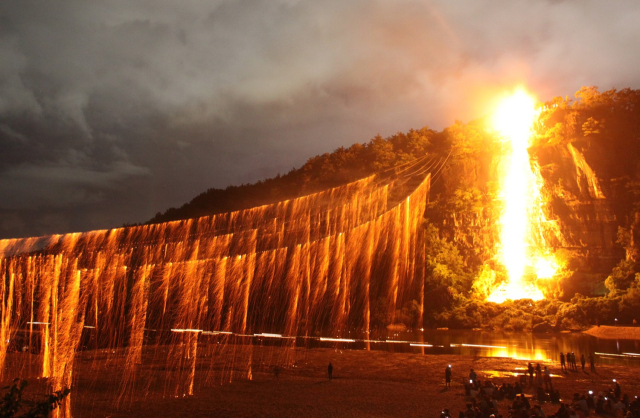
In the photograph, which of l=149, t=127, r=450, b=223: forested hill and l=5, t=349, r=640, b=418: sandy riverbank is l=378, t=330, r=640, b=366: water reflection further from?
l=149, t=127, r=450, b=223: forested hill

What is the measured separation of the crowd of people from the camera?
1162 cm

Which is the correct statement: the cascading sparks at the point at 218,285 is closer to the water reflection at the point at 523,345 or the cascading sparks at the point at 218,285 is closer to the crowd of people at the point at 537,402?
the water reflection at the point at 523,345

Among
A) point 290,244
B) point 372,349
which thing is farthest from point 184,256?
point 372,349

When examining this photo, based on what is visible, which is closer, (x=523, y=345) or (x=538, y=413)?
(x=538, y=413)

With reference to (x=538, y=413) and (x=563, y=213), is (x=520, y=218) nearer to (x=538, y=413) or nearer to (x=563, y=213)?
(x=563, y=213)

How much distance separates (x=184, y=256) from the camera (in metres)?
37.8

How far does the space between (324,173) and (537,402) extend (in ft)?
183

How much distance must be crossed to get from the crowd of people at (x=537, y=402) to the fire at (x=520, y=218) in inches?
1127

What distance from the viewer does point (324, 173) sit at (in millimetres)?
68500

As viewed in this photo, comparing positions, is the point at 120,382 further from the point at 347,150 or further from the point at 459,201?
the point at 347,150

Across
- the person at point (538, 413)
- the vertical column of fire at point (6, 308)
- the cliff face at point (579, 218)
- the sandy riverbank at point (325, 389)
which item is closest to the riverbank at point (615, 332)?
the cliff face at point (579, 218)

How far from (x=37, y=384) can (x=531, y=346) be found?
26.9 meters

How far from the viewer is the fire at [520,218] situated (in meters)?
43.2

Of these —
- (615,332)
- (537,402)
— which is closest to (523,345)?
(615,332)
